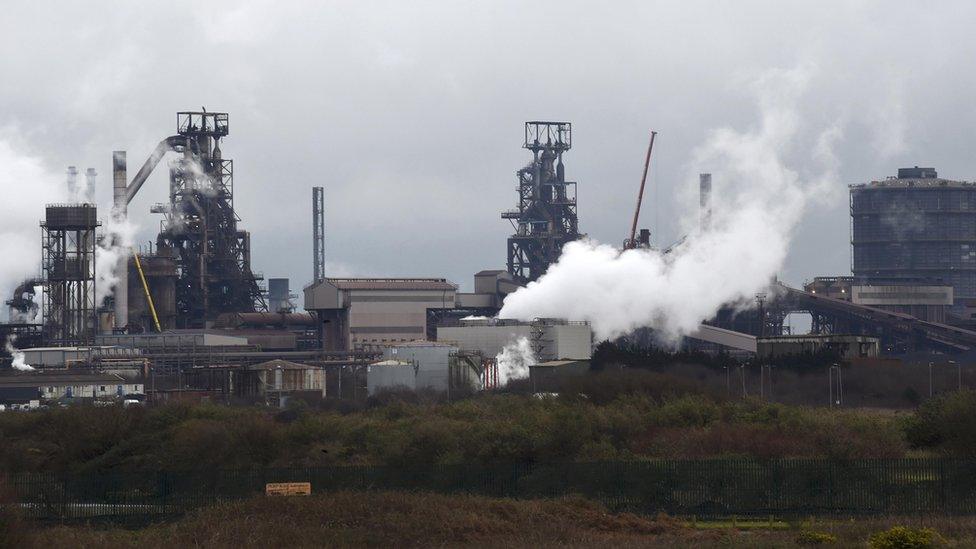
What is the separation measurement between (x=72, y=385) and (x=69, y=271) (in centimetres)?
2786

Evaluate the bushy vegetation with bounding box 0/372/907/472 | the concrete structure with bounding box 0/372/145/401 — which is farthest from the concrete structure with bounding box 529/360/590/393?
the concrete structure with bounding box 0/372/145/401

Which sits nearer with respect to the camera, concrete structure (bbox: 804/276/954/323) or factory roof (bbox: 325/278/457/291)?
factory roof (bbox: 325/278/457/291)

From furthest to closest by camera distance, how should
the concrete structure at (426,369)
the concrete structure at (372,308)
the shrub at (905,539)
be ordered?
the concrete structure at (372,308)
the concrete structure at (426,369)
the shrub at (905,539)

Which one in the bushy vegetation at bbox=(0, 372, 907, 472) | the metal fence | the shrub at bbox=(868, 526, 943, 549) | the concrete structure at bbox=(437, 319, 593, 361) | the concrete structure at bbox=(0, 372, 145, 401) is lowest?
the shrub at bbox=(868, 526, 943, 549)

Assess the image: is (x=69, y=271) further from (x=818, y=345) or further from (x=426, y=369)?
(x=818, y=345)

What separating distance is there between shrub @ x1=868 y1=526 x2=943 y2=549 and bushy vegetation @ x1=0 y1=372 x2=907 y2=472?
13616 mm

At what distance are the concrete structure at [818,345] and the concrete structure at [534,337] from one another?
14848 millimetres

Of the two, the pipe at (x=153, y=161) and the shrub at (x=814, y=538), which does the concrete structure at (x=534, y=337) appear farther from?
the shrub at (x=814, y=538)

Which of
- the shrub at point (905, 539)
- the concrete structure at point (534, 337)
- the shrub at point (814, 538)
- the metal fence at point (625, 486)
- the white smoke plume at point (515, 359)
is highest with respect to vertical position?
the concrete structure at point (534, 337)

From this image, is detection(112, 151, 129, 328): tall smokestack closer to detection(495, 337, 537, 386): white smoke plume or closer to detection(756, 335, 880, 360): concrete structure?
detection(495, 337, 537, 386): white smoke plume

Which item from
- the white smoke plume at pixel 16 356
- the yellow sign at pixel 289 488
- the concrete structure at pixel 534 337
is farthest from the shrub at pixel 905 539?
the white smoke plume at pixel 16 356

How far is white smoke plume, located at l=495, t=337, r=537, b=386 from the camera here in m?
130

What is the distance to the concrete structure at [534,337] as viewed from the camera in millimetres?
132250

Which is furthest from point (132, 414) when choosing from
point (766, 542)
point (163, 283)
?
point (163, 283)
